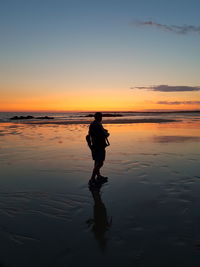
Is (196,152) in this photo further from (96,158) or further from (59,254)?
(59,254)

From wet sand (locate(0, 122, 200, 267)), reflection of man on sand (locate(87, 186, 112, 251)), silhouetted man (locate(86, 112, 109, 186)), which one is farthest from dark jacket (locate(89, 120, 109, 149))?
reflection of man on sand (locate(87, 186, 112, 251))

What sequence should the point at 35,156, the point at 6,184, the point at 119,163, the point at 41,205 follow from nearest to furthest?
1. the point at 41,205
2. the point at 6,184
3. the point at 119,163
4. the point at 35,156

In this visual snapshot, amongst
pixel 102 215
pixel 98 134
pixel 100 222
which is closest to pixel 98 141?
pixel 98 134

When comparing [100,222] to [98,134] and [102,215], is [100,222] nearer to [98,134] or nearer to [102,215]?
[102,215]

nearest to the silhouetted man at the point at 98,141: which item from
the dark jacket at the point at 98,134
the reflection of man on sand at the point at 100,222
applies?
the dark jacket at the point at 98,134

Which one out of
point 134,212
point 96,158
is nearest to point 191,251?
point 134,212

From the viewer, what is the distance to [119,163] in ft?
33.4

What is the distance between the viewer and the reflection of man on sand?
4359 millimetres

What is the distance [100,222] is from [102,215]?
336 millimetres

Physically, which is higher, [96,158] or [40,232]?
[96,158]

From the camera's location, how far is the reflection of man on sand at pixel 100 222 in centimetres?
436

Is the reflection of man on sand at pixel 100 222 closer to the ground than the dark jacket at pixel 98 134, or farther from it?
closer to the ground

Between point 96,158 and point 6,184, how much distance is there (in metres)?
2.76

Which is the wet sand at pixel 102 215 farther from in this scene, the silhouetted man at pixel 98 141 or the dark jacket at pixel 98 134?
the dark jacket at pixel 98 134
